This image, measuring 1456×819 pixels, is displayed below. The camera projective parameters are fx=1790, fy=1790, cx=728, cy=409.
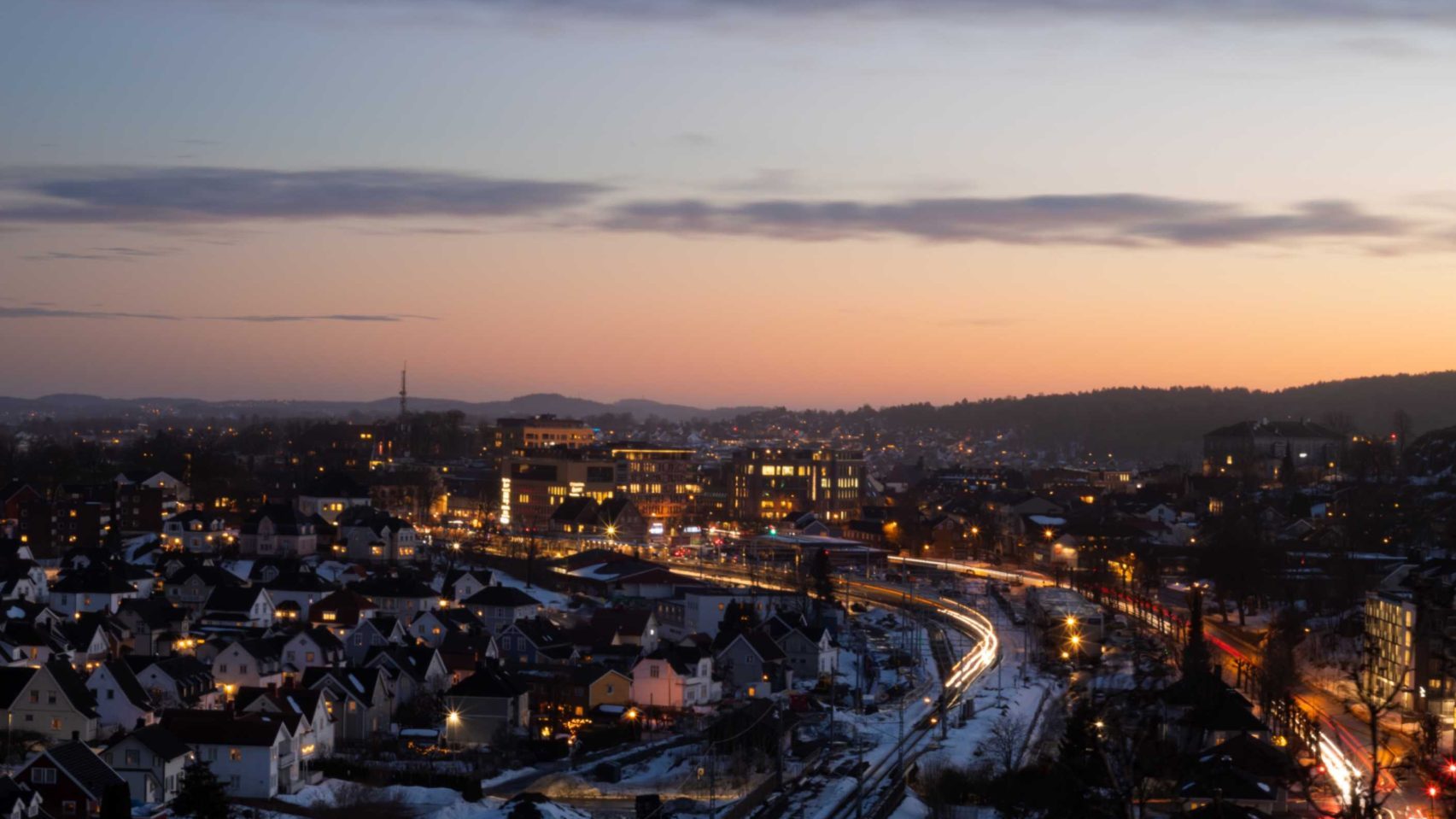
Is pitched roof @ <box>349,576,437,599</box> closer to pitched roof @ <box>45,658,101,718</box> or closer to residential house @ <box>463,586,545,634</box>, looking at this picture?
residential house @ <box>463,586,545,634</box>

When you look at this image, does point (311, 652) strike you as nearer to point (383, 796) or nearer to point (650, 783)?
point (383, 796)

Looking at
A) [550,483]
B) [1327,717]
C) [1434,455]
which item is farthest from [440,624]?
[550,483]

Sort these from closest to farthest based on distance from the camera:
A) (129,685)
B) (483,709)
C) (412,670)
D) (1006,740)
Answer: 1. (1006,740)
2. (129,685)
3. (483,709)
4. (412,670)

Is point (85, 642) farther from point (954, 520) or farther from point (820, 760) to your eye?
point (954, 520)

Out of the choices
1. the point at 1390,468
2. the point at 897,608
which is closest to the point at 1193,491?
the point at 1390,468

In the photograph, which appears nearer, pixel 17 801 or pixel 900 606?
pixel 17 801

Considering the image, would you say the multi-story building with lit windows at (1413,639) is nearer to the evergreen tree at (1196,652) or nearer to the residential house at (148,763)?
the evergreen tree at (1196,652)

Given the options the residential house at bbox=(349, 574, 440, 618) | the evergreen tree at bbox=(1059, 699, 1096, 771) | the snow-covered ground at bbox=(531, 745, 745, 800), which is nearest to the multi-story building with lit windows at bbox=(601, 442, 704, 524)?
the residential house at bbox=(349, 574, 440, 618)
